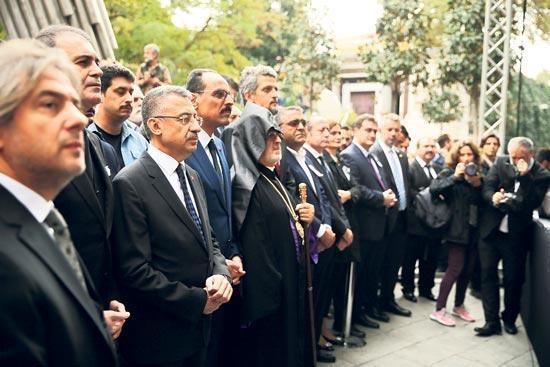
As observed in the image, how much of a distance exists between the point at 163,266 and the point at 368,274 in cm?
371

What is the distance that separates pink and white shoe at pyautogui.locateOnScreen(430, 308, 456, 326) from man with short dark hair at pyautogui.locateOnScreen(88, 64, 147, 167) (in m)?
4.03

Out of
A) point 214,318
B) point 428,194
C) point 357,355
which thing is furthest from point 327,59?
point 214,318

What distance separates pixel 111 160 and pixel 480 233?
4.12m

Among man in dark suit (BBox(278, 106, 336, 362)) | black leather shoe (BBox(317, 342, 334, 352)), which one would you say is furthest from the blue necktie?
black leather shoe (BBox(317, 342, 334, 352))

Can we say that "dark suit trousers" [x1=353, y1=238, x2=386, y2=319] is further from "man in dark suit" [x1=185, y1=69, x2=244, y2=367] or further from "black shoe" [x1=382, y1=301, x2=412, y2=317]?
"man in dark suit" [x1=185, y1=69, x2=244, y2=367]

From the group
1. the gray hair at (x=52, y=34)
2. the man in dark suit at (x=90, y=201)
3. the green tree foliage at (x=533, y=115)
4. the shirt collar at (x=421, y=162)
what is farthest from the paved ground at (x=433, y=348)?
the green tree foliage at (x=533, y=115)

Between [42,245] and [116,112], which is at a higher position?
[42,245]

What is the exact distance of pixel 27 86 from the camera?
131 cm

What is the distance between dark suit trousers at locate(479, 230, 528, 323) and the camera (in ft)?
17.6

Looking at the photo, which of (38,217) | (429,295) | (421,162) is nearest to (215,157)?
(38,217)

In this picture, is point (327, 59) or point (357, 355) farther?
point (327, 59)

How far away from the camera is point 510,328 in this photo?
561 cm

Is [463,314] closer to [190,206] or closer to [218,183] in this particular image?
[218,183]

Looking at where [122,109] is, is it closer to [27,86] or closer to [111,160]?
[111,160]
